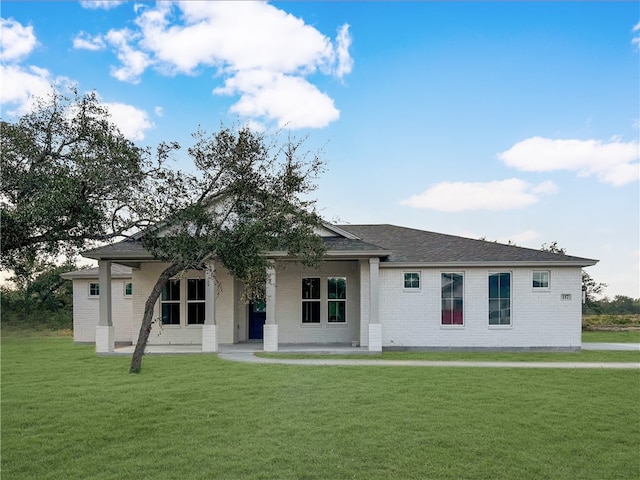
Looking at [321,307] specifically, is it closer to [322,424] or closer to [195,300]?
[195,300]

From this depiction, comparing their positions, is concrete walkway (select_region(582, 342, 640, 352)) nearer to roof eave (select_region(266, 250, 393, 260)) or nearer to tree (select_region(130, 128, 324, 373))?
roof eave (select_region(266, 250, 393, 260))

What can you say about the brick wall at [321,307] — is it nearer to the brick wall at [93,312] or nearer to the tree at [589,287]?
the brick wall at [93,312]

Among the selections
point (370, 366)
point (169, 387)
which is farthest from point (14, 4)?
point (370, 366)

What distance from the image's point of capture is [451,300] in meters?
19.2

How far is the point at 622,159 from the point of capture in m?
19.7

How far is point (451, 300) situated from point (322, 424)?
11.5 metres

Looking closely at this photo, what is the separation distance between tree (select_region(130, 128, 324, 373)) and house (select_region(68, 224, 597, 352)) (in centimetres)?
523

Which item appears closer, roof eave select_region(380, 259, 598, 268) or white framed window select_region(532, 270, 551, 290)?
roof eave select_region(380, 259, 598, 268)

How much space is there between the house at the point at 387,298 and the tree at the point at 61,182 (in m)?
9.15

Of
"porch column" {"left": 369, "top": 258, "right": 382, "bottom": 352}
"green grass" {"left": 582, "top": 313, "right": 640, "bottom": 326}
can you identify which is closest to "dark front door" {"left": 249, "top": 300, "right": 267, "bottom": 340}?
"porch column" {"left": 369, "top": 258, "right": 382, "bottom": 352}

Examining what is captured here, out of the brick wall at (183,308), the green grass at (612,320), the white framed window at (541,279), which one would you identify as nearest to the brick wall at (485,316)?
the white framed window at (541,279)

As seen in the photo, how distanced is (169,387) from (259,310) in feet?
34.1

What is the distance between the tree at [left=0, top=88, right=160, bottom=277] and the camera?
7.14 metres

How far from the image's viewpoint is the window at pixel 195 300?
20656mm
